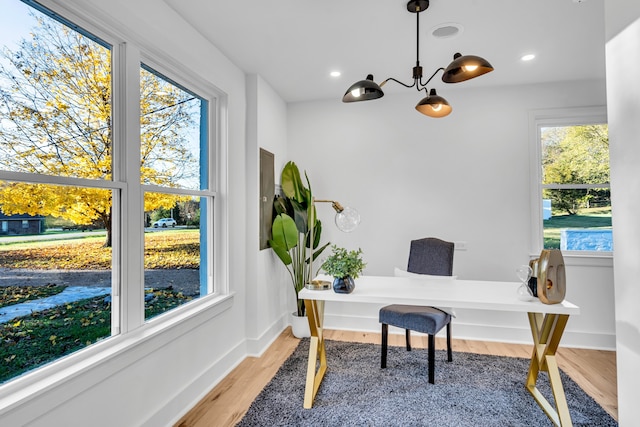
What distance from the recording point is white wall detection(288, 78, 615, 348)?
3406 millimetres

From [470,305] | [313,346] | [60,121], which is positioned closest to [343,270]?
[313,346]

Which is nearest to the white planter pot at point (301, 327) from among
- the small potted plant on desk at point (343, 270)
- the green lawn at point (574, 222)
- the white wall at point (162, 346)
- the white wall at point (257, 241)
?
the white wall at point (257, 241)

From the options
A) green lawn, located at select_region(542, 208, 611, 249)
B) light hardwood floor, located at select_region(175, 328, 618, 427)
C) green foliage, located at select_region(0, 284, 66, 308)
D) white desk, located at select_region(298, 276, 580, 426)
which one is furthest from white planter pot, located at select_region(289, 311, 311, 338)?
green lawn, located at select_region(542, 208, 611, 249)

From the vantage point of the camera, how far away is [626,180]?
1567mm

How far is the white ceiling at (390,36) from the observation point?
217cm

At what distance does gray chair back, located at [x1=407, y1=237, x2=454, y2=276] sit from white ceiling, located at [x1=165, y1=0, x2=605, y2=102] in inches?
62.9

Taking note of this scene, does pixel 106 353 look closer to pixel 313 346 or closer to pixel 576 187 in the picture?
pixel 313 346

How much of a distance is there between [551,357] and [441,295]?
0.75 metres

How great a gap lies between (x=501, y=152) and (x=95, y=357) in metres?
3.76

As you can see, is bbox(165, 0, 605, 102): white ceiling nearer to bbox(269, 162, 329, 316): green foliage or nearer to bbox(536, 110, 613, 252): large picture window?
bbox(536, 110, 613, 252): large picture window

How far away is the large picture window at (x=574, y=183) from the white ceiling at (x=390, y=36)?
1.64 feet

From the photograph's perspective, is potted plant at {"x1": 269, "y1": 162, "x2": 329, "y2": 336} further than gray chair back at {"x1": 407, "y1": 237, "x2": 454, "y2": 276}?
Yes

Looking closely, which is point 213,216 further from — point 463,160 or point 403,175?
point 463,160

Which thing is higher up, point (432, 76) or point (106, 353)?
point (432, 76)
